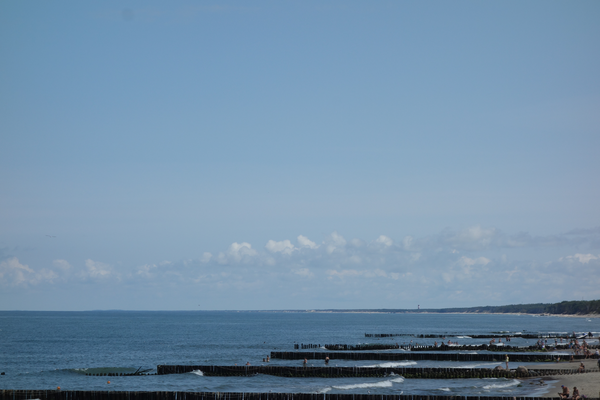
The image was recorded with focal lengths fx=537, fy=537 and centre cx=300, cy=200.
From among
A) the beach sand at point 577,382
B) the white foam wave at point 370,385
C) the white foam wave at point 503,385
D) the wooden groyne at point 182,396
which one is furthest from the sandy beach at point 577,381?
the white foam wave at point 370,385

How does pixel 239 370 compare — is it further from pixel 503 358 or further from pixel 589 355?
pixel 589 355

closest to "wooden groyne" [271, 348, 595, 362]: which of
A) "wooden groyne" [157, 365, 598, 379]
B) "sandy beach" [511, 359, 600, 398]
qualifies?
"sandy beach" [511, 359, 600, 398]

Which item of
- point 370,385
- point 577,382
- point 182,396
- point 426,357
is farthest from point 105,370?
point 577,382

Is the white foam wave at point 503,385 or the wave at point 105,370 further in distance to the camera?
the wave at point 105,370

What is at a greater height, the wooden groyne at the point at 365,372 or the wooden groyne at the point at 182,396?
the wooden groyne at the point at 182,396

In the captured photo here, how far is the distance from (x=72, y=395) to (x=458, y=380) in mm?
38030

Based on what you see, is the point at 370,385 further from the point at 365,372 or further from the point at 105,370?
the point at 105,370

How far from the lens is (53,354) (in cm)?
9169

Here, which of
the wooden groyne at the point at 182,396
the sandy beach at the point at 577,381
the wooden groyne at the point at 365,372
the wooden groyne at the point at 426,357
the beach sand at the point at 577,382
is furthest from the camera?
the wooden groyne at the point at 426,357

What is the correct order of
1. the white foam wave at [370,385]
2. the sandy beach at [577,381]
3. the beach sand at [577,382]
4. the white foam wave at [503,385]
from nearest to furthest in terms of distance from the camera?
the beach sand at [577,382], the sandy beach at [577,381], the white foam wave at [503,385], the white foam wave at [370,385]

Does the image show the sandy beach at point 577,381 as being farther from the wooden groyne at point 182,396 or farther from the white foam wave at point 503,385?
the wooden groyne at point 182,396

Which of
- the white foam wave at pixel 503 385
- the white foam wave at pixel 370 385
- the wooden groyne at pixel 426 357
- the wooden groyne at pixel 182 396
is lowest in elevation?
the wooden groyne at pixel 426 357

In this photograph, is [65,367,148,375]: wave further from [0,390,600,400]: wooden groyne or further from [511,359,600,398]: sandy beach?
[511,359,600,398]: sandy beach

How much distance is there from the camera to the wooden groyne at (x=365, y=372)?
192 ft
